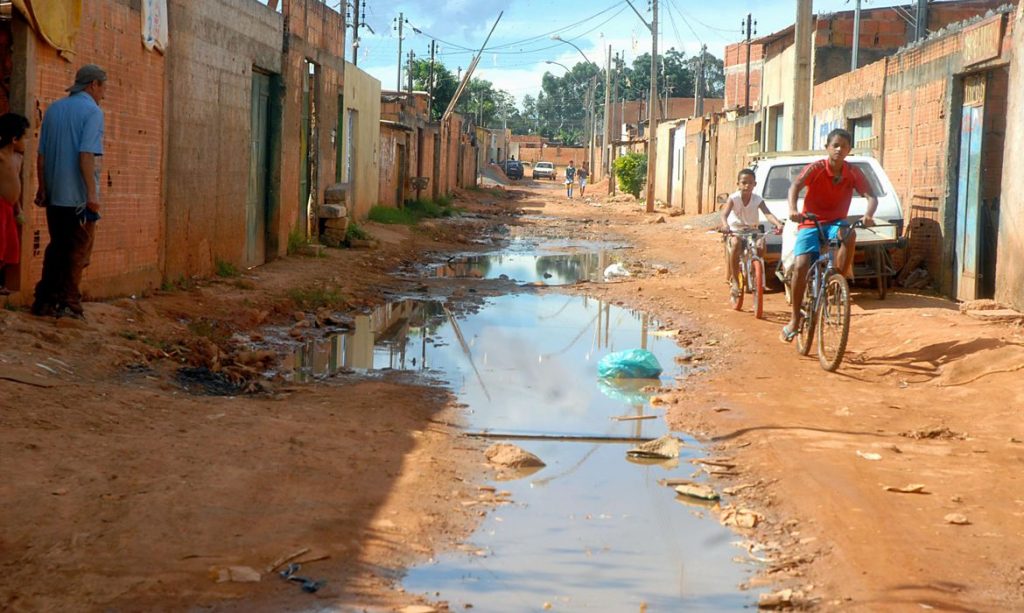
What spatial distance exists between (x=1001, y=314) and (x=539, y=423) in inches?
223

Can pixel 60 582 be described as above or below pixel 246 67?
below

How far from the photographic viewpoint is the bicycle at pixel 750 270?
1168 centimetres

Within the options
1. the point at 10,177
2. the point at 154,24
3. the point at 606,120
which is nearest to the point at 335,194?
the point at 154,24

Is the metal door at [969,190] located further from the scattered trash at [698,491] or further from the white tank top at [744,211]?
the scattered trash at [698,491]

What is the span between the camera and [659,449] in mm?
6340

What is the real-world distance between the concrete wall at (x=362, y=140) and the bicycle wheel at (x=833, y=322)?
14250 millimetres

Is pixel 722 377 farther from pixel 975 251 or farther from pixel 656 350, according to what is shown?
pixel 975 251

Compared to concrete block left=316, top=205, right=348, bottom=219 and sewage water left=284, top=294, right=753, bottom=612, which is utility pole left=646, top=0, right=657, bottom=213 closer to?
concrete block left=316, top=205, right=348, bottom=219

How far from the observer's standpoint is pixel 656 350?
10203 mm

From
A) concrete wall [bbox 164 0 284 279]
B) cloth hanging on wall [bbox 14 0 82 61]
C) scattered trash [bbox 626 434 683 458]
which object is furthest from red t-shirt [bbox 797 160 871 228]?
concrete wall [bbox 164 0 284 279]

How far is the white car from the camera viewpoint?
12867mm

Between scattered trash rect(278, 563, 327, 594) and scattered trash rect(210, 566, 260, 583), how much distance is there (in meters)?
0.10

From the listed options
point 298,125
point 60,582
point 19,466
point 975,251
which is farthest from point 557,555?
point 298,125

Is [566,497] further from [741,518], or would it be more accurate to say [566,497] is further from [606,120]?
[606,120]
